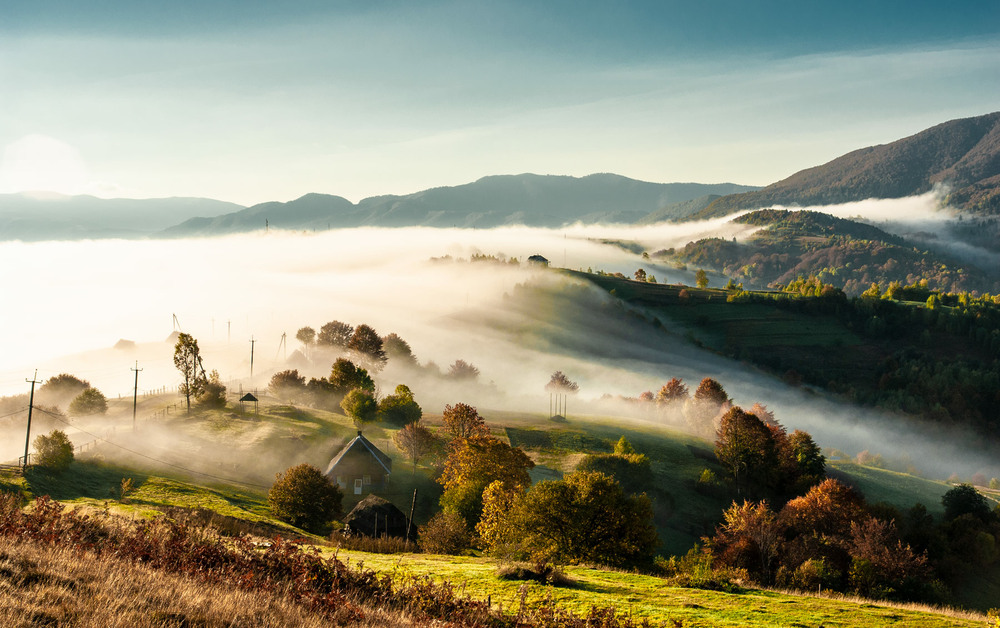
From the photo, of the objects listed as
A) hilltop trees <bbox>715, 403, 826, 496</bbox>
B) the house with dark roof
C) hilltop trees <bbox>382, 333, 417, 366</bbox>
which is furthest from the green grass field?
hilltop trees <bbox>382, 333, 417, 366</bbox>

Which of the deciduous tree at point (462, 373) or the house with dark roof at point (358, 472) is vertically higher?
the house with dark roof at point (358, 472)

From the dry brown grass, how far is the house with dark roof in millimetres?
52005

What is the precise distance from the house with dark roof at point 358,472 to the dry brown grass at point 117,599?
52.0 metres

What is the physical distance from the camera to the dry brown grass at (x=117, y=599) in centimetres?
997

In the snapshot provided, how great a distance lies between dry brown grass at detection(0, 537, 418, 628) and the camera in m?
9.97

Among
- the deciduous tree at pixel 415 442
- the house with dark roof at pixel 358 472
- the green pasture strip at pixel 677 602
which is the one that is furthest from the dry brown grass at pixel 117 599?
the deciduous tree at pixel 415 442

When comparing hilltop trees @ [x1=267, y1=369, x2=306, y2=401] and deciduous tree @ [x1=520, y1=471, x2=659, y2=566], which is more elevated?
deciduous tree @ [x1=520, y1=471, x2=659, y2=566]

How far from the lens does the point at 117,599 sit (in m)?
10.6

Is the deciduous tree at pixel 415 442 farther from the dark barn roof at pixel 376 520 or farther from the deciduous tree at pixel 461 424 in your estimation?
the dark barn roof at pixel 376 520

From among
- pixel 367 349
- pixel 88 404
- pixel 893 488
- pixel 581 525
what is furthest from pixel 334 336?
pixel 581 525

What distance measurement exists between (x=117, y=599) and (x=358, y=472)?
55283mm

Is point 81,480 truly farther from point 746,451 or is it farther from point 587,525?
point 746,451

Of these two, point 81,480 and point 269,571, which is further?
point 81,480

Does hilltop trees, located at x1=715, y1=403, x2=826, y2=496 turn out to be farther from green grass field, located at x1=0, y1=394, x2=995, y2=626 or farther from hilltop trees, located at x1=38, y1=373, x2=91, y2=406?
hilltop trees, located at x1=38, y1=373, x2=91, y2=406
